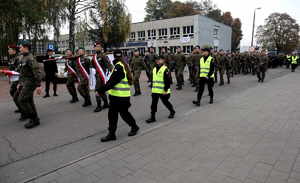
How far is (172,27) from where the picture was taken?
40656mm

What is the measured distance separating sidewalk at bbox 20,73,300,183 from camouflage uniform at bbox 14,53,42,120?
257 centimetres

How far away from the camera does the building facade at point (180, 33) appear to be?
123 feet

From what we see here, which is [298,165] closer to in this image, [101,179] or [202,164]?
[202,164]

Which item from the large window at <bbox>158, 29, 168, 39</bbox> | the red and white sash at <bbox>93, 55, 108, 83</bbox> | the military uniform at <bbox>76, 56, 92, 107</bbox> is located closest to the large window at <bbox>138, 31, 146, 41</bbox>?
the large window at <bbox>158, 29, 168, 39</bbox>

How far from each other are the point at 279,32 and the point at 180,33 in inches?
1205

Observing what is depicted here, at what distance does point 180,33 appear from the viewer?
Result: 3966 cm

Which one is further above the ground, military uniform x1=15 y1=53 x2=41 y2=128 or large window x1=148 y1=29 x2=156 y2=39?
large window x1=148 y1=29 x2=156 y2=39

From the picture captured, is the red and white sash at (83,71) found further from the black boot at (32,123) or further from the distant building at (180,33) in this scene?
the distant building at (180,33)

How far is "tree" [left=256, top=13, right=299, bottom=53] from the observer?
54.5m

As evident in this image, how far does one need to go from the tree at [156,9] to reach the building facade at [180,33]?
23828mm

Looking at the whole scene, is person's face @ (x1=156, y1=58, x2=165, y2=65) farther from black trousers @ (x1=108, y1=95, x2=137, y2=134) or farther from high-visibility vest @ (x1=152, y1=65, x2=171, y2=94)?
black trousers @ (x1=108, y1=95, x2=137, y2=134)

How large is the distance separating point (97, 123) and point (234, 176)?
363 cm

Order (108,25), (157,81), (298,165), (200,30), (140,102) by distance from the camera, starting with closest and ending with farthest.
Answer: (298,165) → (157,81) → (140,102) → (108,25) → (200,30)

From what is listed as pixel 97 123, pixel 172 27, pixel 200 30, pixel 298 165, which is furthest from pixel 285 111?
pixel 172 27
